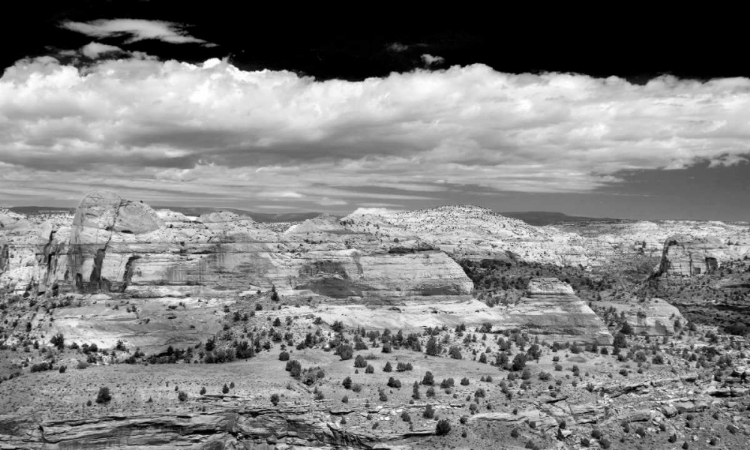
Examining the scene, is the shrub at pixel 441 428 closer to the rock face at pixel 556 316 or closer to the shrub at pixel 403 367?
the shrub at pixel 403 367

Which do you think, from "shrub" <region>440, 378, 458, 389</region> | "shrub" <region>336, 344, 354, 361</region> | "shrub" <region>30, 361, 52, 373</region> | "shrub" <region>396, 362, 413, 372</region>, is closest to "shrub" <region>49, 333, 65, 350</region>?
"shrub" <region>30, 361, 52, 373</region>

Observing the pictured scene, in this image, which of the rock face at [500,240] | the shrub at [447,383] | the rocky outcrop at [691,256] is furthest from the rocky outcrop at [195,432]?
the rocky outcrop at [691,256]

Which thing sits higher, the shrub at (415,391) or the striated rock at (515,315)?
the striated rock at (515,315)

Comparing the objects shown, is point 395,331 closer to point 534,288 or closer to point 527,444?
point 534,288

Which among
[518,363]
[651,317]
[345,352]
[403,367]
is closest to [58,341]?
[345,352]

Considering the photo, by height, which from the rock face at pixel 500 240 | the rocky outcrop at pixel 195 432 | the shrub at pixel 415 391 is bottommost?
the rocky outcrop at pixel 195 432

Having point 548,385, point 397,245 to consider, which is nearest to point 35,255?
point 397,245

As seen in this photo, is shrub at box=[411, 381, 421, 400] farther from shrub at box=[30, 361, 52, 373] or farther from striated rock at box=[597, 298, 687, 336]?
striated rock at box=[597, 298, 687, 336]
